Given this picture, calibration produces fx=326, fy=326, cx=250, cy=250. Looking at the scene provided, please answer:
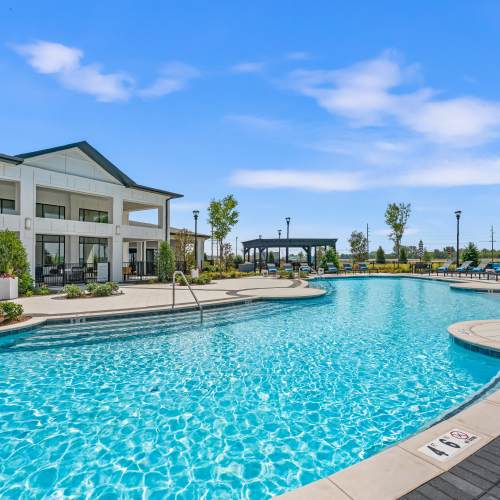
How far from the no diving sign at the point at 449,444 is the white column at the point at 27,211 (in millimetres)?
18332

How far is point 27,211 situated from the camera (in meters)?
16.5

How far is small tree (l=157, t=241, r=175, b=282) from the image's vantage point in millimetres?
21906

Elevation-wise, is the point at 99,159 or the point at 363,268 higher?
the point at 99,159

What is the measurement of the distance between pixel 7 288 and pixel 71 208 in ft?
35.4

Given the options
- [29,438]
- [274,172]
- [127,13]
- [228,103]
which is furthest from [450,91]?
[29,438]

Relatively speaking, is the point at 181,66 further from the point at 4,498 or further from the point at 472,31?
the point at 4,498

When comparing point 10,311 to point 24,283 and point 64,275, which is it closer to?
point 24,283

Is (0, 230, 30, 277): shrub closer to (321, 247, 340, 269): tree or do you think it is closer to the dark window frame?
the dark window frame

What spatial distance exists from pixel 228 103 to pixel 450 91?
8.43 metres

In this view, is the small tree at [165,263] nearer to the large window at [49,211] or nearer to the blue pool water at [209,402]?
the large window at [49,211]

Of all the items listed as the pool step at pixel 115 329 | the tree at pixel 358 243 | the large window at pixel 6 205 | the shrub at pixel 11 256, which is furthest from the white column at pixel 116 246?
the tree at pixel 358 243

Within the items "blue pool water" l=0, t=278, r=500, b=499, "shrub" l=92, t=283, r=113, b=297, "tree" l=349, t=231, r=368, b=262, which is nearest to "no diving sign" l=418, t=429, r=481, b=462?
"blue pool water" l=0, t=278, r=500, b=499

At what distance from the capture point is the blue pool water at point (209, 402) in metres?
3.35

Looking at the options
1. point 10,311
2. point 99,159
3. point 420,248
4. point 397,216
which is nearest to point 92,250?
point 99,159
